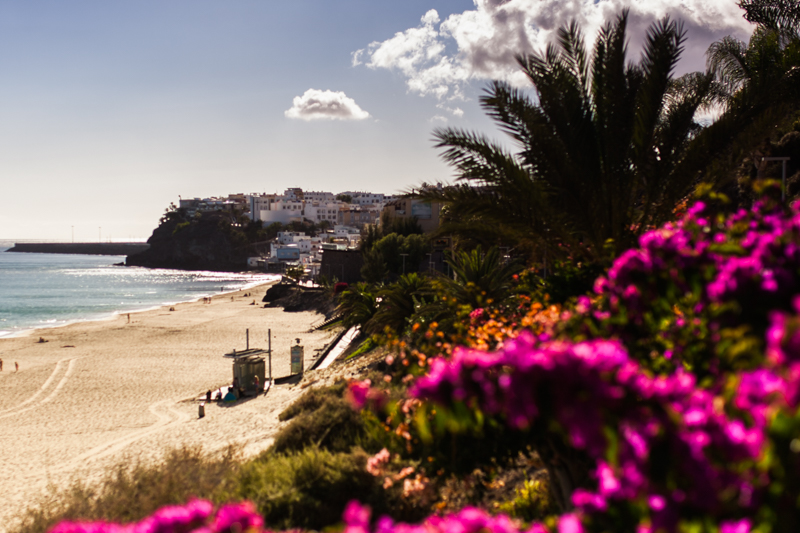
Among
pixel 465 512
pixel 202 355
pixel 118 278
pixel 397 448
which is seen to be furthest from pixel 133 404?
pixel 118 278

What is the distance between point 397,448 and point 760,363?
11.8 ft

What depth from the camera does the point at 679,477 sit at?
2.01m

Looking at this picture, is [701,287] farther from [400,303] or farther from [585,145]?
[400,303]

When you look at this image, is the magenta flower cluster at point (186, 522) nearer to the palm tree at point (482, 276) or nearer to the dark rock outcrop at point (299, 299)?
the palm tree at point (482, 276)

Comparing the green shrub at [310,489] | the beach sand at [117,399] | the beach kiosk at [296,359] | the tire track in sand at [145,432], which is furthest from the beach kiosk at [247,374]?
the green shrub at [310,489]

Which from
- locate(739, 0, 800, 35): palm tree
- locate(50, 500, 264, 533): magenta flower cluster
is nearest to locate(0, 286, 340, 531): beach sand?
locate(50, 500, 264, 533): magenta flower cluster

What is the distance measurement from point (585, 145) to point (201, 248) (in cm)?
13931

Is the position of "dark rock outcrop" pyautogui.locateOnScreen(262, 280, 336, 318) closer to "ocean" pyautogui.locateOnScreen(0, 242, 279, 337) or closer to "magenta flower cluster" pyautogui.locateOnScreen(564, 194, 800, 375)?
"ocean" pyautogui.locateOnScreen(0, 242, 279, 337)

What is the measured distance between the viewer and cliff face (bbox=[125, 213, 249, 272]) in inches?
5197

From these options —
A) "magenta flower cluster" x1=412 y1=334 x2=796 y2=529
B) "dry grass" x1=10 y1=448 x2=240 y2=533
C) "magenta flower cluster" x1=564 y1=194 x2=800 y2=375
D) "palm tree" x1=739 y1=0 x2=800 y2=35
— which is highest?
"palm tree" x1=739 y1=0 x2=800 y2=35

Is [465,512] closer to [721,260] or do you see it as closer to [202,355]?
[721,260]

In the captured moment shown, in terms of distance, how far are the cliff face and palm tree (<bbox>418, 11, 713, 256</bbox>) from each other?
12669 centimetres

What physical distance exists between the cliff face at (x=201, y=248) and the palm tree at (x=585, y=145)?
416ft

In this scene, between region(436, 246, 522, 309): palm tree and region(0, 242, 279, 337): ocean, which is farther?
region(0, 242, 279, 337): ocean
